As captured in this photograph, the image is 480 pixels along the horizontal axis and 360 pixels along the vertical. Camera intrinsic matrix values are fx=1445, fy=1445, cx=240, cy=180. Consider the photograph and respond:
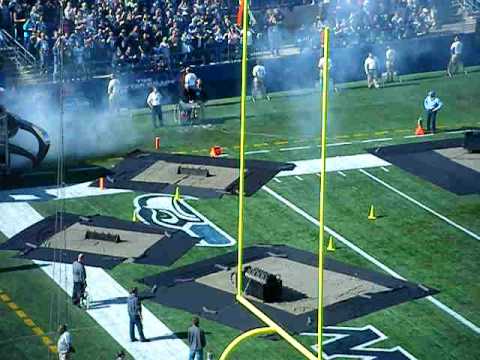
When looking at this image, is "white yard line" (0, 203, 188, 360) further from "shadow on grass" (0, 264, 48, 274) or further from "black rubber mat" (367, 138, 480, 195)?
"black rubber mat" (367, 138, 480, 195)

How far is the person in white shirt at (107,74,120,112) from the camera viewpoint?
137 ft

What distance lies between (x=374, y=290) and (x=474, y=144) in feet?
35.2

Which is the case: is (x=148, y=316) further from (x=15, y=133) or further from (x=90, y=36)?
(x=90, y=36)

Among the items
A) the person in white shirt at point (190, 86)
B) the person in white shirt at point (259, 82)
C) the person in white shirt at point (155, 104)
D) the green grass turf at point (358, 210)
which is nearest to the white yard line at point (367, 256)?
the green grass turf at point (358, 210)

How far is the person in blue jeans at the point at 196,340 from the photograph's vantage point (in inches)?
976

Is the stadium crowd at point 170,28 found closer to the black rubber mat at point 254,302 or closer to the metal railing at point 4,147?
the metal railing at point 4,147

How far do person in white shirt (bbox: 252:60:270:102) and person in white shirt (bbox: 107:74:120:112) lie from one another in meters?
4.64

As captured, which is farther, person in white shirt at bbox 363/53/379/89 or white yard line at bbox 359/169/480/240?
person in white shirt at bbox 363/53/379/89

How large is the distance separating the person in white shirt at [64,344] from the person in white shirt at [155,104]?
16664 millimetres

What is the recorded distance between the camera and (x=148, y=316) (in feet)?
90.2

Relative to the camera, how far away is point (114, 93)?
41875 mm

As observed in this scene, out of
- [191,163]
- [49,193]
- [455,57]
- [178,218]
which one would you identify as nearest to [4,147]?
[49,193]

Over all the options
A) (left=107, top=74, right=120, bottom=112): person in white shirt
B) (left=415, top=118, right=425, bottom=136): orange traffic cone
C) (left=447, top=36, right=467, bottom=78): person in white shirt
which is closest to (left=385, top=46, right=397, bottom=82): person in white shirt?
(left=447, top=36, right=467, bottom=78): person in white shirt

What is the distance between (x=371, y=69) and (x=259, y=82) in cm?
385
